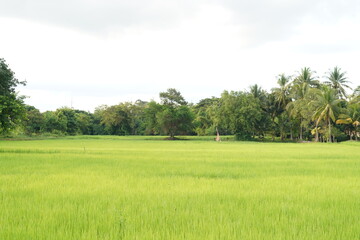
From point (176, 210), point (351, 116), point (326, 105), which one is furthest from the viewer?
point (351, 116)

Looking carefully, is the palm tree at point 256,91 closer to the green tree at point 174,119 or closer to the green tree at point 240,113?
the green tree at point 240,113

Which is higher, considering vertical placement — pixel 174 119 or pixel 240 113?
pixel 240 113

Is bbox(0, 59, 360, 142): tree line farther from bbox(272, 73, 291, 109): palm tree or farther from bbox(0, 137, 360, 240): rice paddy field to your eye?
bbox(0, 137, 360, 240): rice paddy field

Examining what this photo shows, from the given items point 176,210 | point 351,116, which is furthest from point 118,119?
point 176,210

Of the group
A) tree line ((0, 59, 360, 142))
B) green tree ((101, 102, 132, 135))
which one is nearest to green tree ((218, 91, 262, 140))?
tree line ((0, 59, 360, 142))

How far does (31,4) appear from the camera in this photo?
17484 millimetres

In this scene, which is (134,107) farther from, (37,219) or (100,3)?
(37,219)

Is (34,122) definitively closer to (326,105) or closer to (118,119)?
(118,119)

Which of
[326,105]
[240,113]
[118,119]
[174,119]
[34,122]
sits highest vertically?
[326,105]

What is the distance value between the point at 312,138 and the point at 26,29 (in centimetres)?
5094

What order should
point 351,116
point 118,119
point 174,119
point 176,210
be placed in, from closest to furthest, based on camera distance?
point 176,210 → point 351,116 → point 174,119 → point 118,119

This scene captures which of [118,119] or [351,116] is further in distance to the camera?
[118,119]

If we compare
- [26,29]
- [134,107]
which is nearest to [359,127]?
[134,107]

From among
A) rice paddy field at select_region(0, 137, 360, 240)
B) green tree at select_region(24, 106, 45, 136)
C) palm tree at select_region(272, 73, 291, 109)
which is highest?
palm tree at select_region(272, 73, 291, 109)
